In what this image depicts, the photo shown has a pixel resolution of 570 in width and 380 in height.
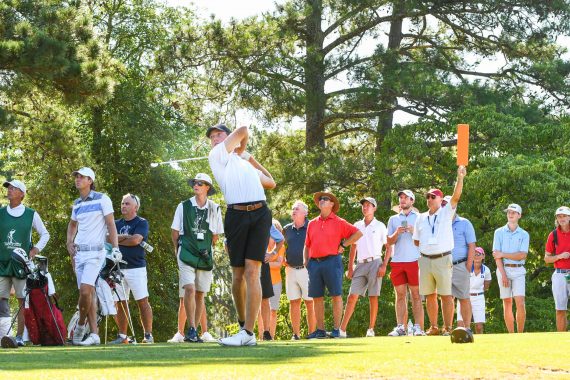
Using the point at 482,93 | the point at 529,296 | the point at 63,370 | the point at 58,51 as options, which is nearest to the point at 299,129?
the point at 482,93

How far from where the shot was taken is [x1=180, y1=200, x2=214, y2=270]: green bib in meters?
15.0

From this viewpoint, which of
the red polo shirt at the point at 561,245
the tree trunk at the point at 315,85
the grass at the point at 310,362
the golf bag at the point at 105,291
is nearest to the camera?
the grass at the point at 310,362

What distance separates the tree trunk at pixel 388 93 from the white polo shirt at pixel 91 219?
59.9 ft

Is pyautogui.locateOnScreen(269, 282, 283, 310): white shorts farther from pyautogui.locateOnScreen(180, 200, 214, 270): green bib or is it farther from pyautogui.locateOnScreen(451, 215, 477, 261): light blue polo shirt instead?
pyautogui.locateOnScreen(180, 200, 214, 270): green bib

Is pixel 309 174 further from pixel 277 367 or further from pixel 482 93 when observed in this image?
pixel 277 367

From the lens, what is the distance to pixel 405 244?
17047 millimetres

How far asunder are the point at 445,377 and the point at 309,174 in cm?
2605

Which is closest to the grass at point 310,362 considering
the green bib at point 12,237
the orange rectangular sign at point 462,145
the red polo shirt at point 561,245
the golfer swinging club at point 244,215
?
the golfer swinging club at point 244,215

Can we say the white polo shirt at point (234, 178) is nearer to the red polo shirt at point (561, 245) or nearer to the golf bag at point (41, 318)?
the golf bag at point (41, 318)

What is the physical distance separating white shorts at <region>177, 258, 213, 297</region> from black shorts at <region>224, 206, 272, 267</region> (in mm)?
4424

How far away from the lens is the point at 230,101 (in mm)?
34281

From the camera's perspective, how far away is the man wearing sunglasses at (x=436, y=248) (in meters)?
15.7

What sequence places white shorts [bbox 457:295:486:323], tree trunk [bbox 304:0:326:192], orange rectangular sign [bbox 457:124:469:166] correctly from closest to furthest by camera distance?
orange rectangular sign [bbox 457:124:469:166] < white shorts [bbox 457:295:486:323] < tree trunk [bbox 304:0:326:192]

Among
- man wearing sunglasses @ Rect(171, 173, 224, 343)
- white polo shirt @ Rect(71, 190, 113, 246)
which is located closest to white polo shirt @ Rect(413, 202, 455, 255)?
man wearing sunglasses @ Rect(171, 173, 224, 343)
